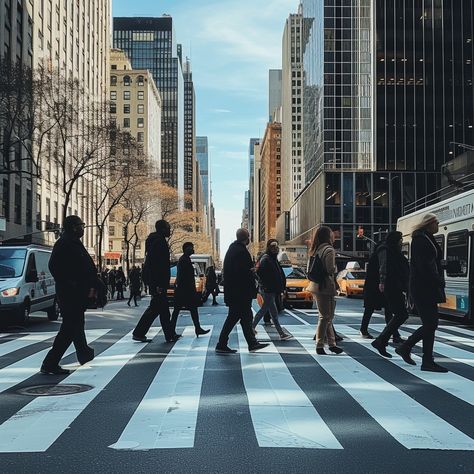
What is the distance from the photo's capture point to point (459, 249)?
14.2m

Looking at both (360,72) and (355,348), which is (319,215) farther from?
(355,348)

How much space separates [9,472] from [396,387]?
165 inches

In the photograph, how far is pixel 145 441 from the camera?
450cm

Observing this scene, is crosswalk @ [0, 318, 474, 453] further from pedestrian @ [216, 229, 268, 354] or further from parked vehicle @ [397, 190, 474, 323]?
parked vehicle @ [397, 190, 474, 323]

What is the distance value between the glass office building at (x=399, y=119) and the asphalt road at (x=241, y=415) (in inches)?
2375

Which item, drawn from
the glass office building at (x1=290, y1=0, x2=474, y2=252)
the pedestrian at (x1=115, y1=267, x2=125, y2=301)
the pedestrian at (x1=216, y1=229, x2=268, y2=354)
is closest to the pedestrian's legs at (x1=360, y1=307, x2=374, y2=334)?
the pedestrian at (x1=216, y1=229, x2=268, y2=354)

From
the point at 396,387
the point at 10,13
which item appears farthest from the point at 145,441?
the point at 10,13

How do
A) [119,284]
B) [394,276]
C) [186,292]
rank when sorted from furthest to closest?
[119,284]
[186,292]
[394,276]

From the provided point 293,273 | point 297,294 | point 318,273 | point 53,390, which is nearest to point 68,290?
point 53,390

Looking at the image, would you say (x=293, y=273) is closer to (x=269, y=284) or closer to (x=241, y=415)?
(x=269, y=284)

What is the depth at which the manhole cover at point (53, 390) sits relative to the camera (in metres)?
6.25

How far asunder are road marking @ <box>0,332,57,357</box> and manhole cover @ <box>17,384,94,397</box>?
2952mm

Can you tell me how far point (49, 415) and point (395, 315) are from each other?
17.5 feet

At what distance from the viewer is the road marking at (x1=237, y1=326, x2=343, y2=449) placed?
4.52 m
